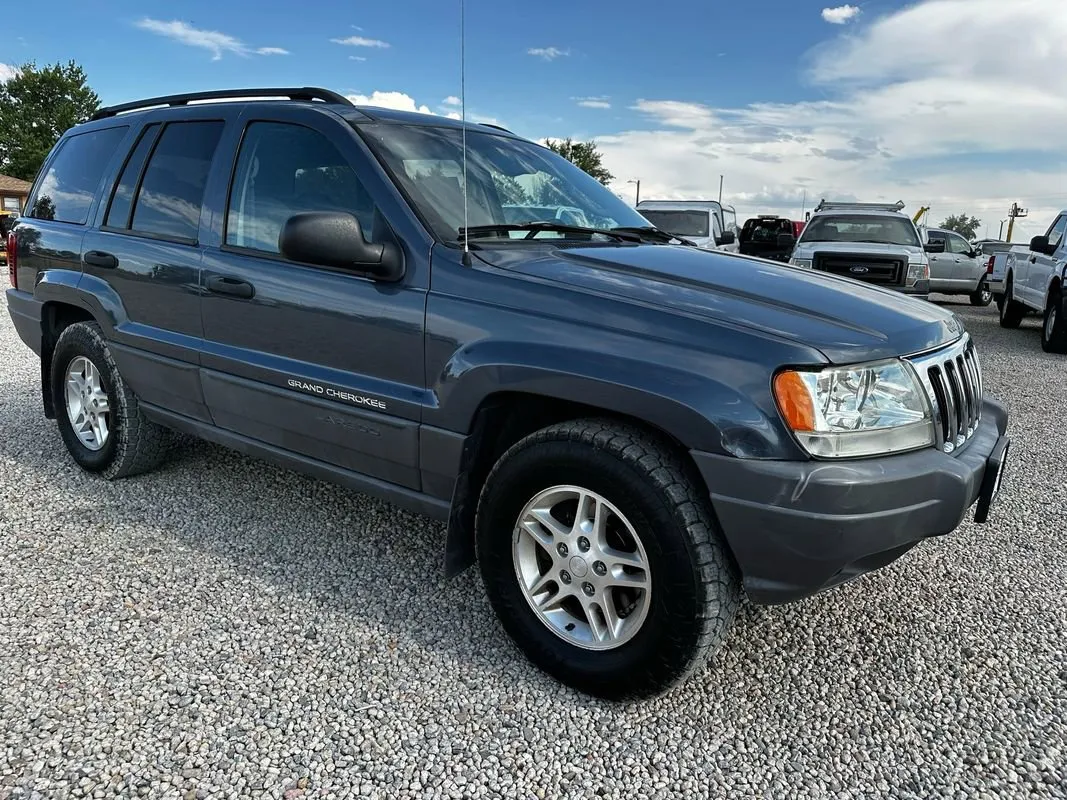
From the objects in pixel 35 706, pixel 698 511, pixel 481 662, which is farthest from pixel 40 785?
pixel 698 511

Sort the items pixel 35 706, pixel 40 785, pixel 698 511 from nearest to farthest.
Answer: pixel 40 785 → pixel 698 511 → pixel 35 706

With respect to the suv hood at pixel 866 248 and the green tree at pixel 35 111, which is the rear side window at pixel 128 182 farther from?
the green tree at pixel 35 111

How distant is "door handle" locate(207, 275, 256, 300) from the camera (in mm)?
3131

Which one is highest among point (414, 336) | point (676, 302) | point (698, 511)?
point (676, 302)

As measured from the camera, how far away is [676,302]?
2.31 metres

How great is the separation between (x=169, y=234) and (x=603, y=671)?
2652mm

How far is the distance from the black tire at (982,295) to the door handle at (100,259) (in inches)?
681

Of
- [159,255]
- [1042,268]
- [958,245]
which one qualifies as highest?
[159,255]

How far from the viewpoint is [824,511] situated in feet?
6.72

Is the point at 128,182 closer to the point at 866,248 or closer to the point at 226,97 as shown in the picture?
the point at 226,97

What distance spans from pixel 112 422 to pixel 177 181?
1.32 m

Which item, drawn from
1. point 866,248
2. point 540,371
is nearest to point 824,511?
point 540,371

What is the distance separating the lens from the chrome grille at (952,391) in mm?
2297

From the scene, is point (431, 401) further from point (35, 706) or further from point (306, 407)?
point (35, 706)
